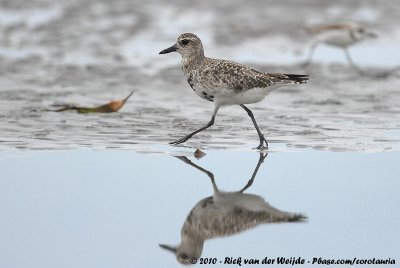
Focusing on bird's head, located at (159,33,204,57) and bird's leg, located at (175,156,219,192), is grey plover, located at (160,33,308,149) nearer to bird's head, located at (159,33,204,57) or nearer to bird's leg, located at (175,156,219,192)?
bird's head, located at (159,33,204,57)

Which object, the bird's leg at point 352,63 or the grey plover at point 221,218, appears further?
the bird's leg at point 352,63

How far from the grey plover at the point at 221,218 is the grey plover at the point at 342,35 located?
29.9ft

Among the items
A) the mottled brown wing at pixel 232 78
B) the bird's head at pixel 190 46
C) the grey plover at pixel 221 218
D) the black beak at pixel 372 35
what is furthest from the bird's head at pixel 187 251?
the black beak at pixel 372 35

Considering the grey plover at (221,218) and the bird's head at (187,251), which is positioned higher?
the grey plover at (221,218)

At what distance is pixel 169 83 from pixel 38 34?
15.8 ft

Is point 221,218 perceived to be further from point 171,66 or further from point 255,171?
point 171,66

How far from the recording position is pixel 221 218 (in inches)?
289

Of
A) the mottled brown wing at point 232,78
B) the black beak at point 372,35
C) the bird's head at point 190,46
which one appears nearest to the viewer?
the mottled brown wing at point 232,78

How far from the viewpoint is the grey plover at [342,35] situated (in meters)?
16.8

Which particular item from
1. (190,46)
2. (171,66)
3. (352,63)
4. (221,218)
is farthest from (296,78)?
(352,63)

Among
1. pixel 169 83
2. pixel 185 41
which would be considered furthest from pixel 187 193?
pixel 169 83

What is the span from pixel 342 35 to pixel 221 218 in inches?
399

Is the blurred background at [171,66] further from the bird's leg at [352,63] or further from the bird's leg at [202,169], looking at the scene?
the bird's leg at [202,169]

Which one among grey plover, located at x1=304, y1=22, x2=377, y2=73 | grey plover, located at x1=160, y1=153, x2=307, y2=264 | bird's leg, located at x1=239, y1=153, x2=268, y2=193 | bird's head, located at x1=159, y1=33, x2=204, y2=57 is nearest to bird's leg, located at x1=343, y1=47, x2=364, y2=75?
grey plover, located at x1=304, y1=22, x2=377, y2=73
